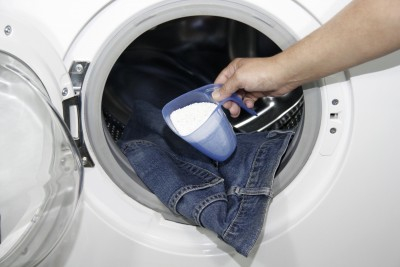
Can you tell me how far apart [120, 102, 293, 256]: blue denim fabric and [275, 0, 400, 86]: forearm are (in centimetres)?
18

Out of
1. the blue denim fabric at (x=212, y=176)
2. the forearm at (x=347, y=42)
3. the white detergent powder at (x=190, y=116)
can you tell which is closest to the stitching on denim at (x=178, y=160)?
the blue denim fabric at (x=212, y=176)

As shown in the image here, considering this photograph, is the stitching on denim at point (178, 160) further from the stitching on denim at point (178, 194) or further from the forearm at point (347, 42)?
the forearm at point (347, 42)

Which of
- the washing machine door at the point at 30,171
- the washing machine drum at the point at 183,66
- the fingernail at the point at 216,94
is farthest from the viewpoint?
the washing machine drum at the point at 183,66

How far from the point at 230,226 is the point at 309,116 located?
0.22m

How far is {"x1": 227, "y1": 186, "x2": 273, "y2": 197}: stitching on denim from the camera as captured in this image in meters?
0.74

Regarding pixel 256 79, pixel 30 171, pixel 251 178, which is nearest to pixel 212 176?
pixel 251 178

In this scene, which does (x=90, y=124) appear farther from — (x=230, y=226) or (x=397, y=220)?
(x=397, y=220)

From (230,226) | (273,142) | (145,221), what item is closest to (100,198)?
(145,221)

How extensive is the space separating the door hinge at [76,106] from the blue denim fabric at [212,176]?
0.14 metres

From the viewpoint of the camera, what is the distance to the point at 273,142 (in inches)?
32.4

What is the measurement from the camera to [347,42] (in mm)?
612

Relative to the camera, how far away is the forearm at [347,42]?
0.57m

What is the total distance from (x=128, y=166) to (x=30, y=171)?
0.67 ft

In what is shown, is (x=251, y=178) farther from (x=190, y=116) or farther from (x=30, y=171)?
(x=30, y=171)
